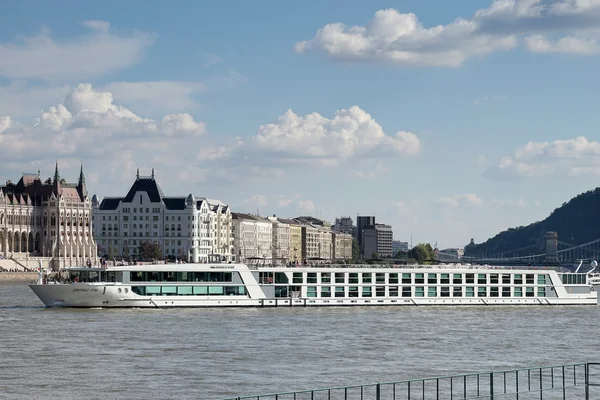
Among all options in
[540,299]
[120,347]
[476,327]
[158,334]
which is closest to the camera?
[120,347]

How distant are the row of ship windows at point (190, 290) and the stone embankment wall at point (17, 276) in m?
94.7

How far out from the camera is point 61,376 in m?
42.7

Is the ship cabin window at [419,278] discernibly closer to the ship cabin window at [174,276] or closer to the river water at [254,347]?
the river water at [254,347]

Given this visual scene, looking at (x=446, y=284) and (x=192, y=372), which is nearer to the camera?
(x=192, y=372)

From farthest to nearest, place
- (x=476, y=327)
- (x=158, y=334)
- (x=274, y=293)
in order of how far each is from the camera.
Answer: (x=274, y=293), (x=476, y=327), (x=158, y=334)

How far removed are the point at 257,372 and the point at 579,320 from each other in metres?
34.1

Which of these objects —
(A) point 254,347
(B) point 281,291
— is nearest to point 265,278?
(B) point 281,291

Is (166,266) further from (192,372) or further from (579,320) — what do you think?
(192,372)

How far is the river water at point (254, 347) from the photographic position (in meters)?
41.3

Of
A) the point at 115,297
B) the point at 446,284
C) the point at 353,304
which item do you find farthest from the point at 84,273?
the point at 446,284

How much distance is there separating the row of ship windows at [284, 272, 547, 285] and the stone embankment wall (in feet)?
308

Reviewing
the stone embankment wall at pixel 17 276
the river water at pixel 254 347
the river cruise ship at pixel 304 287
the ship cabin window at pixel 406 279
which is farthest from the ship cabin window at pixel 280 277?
the stone embankment wall at pixel 17 276

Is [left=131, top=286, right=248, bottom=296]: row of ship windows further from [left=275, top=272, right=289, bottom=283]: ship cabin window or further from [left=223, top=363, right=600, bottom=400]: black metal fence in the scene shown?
[left=223, top=363, right=600, bottom=400]: black metal fence

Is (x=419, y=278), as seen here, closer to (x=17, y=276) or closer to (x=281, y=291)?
(x=281, y=291)
